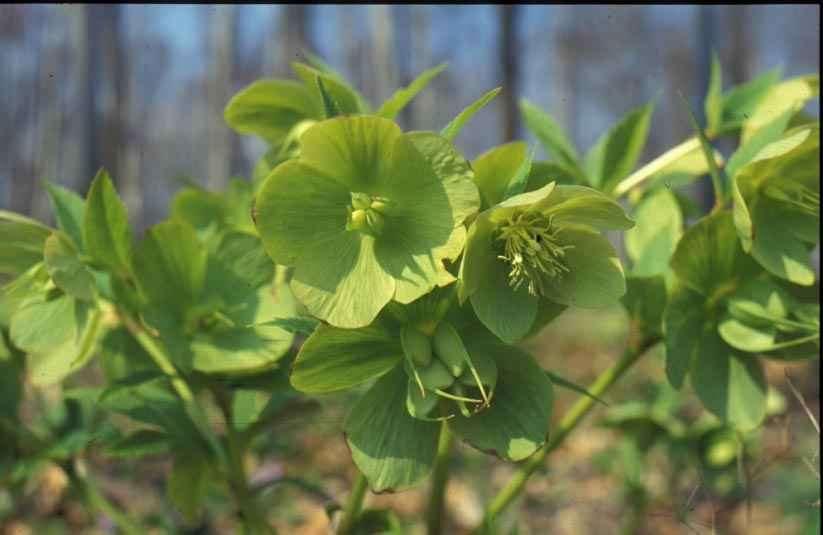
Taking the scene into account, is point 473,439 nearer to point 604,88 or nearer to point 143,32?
point 143,32

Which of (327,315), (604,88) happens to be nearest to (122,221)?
(327,315)

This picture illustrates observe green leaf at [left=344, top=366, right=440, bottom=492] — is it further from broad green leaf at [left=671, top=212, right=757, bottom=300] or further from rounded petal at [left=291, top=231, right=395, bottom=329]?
broad green leaf at [left=671, top=212, right=757, bottom=300]

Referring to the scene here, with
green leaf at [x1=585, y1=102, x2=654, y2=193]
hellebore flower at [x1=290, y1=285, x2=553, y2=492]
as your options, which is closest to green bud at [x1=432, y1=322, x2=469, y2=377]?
hellebore flower at [x1=290, y1=285, x2=553, y2=492]

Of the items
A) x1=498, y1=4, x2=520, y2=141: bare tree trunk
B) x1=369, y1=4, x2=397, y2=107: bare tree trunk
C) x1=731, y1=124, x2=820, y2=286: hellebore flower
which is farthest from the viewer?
x1=369, y1=4, x2=397, y2=107: bare tree trunk

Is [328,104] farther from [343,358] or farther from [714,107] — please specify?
[714,107]

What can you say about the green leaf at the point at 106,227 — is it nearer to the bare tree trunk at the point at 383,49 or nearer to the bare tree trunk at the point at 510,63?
the bare tree trunk at the point at 510,63

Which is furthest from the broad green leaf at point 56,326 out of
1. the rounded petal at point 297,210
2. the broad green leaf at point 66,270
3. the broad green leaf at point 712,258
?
the broad green leaf at point 712,258
